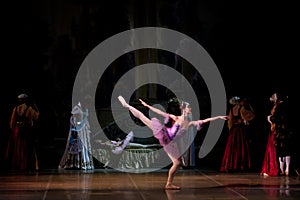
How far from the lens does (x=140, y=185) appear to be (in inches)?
412

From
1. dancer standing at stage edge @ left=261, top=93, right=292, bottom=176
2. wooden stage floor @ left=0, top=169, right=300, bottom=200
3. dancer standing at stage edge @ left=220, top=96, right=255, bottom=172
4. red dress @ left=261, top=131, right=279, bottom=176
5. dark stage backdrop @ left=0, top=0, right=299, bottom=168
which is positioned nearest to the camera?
wooden stage floor @ left=0, top=169, right=300, bottom=200

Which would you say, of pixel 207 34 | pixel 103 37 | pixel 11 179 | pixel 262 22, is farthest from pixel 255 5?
pixel 11 179

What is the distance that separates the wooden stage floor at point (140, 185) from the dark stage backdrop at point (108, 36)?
118 inches

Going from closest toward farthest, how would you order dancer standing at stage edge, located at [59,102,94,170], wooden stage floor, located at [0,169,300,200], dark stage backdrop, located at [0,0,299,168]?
wooden stage floor, located at [0,169,300,200], dancer standing at stage edge, located at [59,102,94,170], dark stage backdrop, located at [0,0,299,168]

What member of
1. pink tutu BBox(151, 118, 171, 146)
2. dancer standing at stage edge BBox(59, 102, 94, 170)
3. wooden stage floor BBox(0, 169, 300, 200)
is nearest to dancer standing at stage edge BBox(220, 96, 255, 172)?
wooden stage floor BBox(0, 169, 300, 200)

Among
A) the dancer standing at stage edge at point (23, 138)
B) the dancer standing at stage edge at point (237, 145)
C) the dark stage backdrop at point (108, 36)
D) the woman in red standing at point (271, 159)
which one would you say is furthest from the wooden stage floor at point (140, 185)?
the dark stage backdrop at point (108, 36)

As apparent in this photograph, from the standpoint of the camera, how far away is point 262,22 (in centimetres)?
1566

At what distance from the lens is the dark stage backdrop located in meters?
15.4

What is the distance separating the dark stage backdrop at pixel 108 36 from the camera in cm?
1540

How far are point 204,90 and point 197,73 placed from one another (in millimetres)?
614

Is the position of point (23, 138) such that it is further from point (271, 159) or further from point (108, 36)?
point (108, 36)

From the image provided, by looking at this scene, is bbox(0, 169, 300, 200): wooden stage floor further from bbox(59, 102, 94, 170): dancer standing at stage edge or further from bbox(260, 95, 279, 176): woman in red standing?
bbox(59, 102, 94, 170): dancer standing at stage edge

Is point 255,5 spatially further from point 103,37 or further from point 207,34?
point 103,37

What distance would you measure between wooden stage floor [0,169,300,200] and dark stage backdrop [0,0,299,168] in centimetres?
300
